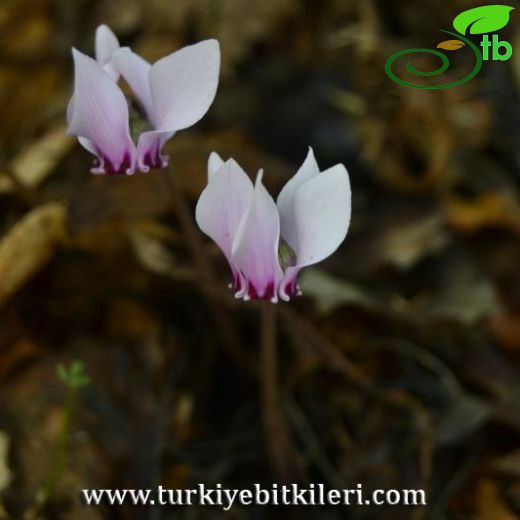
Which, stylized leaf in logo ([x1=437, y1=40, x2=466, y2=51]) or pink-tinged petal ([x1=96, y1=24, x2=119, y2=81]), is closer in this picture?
pink-tinged petal ([x1=96, y1=24, x2=119, y2=81])

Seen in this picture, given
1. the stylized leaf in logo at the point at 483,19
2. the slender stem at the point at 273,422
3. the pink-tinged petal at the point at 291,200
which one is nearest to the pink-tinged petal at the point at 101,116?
the pink-tinged petal at the point at 291,200

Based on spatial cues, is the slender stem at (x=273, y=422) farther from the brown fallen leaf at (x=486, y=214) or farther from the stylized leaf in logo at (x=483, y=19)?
the stylized leaf in logo at (x=483, y=19)

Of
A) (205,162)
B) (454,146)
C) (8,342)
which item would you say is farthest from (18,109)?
(454,146)

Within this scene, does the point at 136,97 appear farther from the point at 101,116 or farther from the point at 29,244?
the point at 29,244

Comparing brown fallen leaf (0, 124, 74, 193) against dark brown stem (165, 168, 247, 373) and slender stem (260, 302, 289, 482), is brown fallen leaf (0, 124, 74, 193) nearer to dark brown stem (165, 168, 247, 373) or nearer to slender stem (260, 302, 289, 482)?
dark brown stem (165, 168, 247, 373)

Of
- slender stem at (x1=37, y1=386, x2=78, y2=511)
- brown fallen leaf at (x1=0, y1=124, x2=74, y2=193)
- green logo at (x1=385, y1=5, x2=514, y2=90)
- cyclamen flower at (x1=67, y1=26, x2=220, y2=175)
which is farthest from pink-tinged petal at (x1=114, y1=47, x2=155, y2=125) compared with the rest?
green logo at (x1=385, y1=5, x2=514, y2=90)

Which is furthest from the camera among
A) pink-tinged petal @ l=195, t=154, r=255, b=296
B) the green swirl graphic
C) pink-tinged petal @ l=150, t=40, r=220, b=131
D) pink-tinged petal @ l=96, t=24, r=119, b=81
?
the green swirl graphic

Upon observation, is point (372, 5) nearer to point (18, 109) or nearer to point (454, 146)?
point (454, 146)
